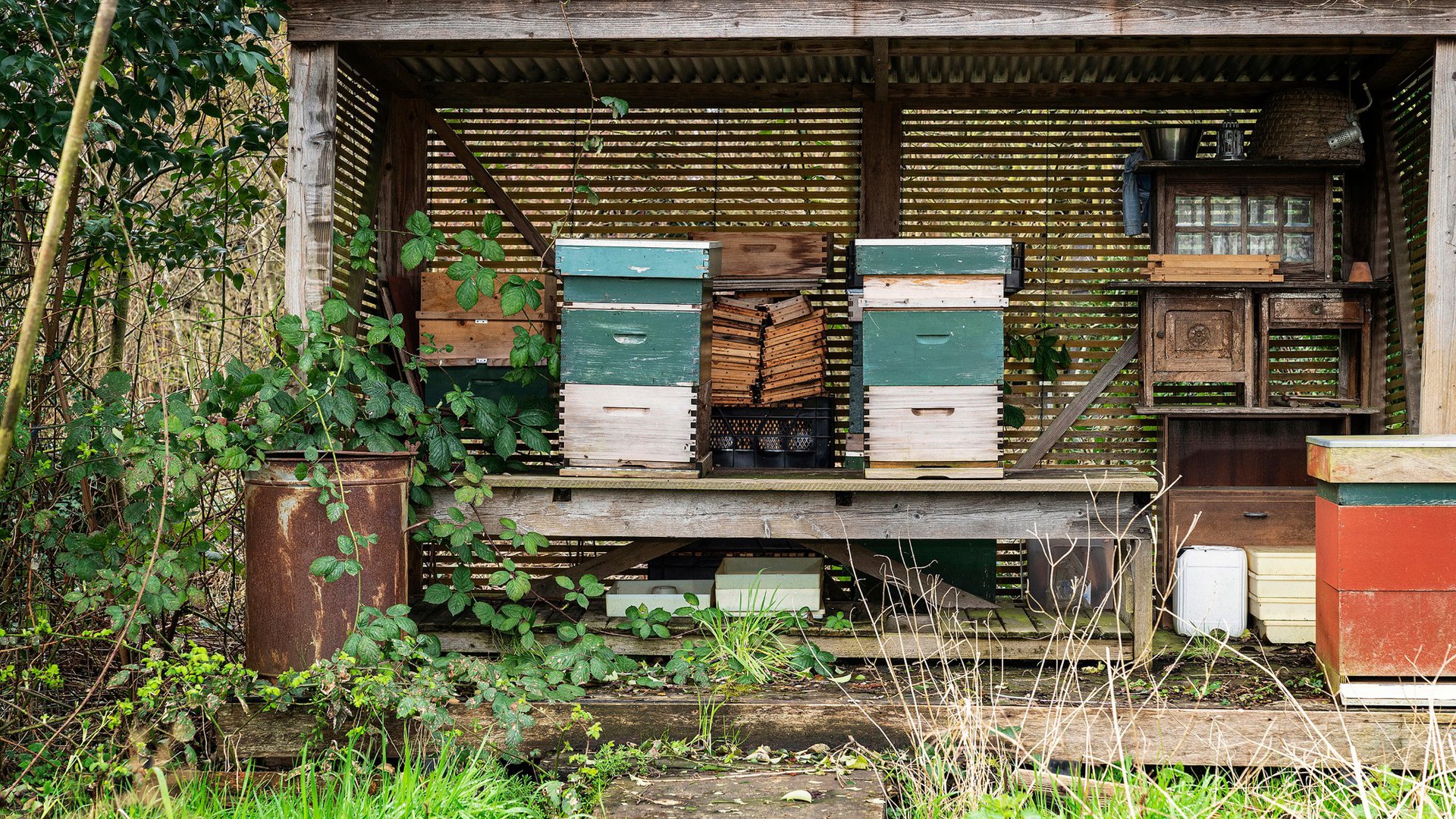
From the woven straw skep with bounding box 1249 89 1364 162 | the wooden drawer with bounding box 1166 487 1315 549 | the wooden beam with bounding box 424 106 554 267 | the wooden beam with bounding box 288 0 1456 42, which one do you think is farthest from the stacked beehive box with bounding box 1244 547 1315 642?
the wooden beam with bounding box 424 106 554 267

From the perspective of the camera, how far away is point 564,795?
12.7 ft

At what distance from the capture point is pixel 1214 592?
509 cm

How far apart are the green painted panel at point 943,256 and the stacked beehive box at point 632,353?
0.74 metres

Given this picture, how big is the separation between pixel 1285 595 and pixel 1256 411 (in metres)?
0.99

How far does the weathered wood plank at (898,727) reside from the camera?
397 cm

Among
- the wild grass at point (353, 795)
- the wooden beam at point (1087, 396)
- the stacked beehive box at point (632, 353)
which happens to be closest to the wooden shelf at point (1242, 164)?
the wooden beam at point (1087, 396)

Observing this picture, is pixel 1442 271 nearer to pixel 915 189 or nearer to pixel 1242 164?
pixel 1242 164

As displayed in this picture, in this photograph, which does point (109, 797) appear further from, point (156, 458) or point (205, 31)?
point (205, 31)

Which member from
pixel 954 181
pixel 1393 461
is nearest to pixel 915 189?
pixel 954 181

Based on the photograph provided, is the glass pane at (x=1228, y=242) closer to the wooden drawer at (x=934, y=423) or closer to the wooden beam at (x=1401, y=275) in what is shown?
the wooden beam at (x=1401, y=275)

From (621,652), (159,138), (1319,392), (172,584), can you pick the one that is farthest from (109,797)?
(1319,392)

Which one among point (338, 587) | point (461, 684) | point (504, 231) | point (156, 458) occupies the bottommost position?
point (461, 684)

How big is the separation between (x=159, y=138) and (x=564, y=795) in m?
3.16

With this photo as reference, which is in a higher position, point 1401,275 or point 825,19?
point 825,19
